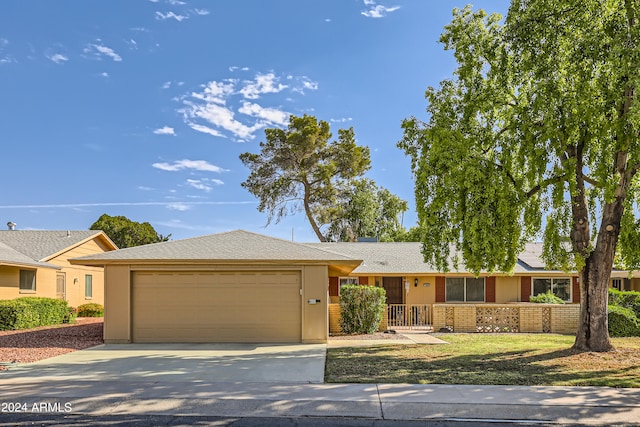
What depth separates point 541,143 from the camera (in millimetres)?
12930

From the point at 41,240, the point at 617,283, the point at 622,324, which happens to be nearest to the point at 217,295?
the point at 622,324

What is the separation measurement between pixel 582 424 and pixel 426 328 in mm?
14141

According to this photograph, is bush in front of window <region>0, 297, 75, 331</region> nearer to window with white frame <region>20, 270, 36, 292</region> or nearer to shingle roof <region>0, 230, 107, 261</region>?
window with white frame <region>20, 270, 36, 292</region>

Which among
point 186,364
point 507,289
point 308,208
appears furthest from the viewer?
point 308,208

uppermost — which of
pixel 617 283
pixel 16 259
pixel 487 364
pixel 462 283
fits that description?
pixel 16 259

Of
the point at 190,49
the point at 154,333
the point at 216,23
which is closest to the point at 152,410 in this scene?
the point at 154,333

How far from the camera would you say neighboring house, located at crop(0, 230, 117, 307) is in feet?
76.8

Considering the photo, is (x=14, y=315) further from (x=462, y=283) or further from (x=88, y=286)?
(x=462, y=283)

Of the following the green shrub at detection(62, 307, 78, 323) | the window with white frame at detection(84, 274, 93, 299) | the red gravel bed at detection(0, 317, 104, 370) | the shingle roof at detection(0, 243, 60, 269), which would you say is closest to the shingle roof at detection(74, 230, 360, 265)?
the red gravel bed at detection(0, 317, 104, 370)

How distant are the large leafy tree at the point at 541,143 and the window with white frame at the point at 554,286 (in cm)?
1056

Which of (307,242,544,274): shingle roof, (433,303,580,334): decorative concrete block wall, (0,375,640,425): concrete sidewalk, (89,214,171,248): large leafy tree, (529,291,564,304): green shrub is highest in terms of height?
(89,214,171,248): large leafy tree

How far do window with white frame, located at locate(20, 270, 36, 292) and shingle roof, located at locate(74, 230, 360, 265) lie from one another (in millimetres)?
11358

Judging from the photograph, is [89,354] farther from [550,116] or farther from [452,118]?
[550,116]

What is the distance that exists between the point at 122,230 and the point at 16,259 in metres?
29.5
